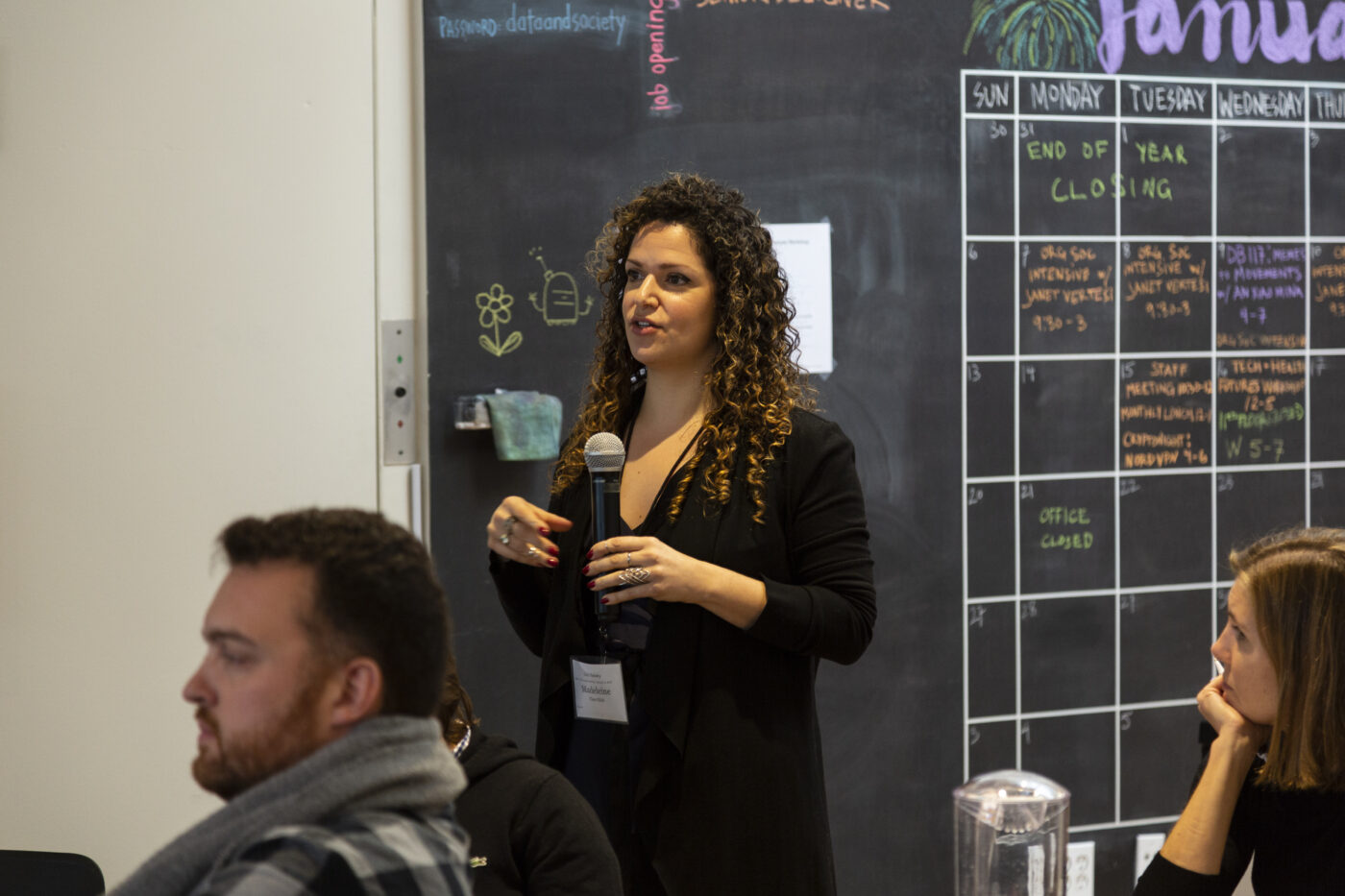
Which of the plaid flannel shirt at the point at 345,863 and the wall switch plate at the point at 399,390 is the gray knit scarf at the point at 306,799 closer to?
the plaid flannel shirt at the point at 345,863

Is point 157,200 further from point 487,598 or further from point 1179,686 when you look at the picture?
point 1179,686

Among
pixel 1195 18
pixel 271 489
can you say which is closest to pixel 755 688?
pixel 271 489

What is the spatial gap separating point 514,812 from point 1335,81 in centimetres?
329

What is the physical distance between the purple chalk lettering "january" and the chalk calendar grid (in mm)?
89

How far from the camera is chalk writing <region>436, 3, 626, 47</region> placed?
298cm

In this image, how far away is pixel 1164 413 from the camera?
3.56 meters

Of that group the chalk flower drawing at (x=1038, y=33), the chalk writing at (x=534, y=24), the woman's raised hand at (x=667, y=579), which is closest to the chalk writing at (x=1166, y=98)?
the chalk flower drawing at (x=1038, y=33)

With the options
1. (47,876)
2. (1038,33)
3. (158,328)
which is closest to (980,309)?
(1038,33)

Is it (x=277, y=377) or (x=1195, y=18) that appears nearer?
(x=277, y=377)

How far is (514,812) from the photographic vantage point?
5.24ft

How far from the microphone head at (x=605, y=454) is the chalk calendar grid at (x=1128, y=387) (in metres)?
1.64

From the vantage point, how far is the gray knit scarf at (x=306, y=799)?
35.7 inches

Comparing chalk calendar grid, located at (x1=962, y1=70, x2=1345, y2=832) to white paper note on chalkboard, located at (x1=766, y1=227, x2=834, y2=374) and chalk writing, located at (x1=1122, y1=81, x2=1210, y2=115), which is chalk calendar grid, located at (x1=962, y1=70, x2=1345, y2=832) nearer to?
chalk writing, located at (x1=1122, y1=81, x2=1210, y2=115)

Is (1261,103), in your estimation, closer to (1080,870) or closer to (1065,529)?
(1065,529)
